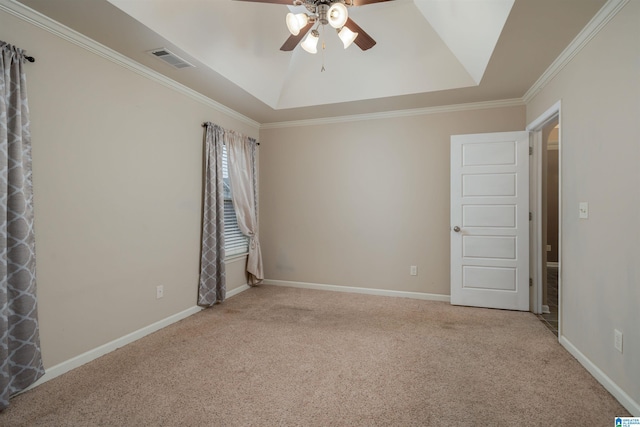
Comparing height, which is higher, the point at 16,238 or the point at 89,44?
the point at 89,44

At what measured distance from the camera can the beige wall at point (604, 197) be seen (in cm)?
188

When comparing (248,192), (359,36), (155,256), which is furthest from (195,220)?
(359,36)

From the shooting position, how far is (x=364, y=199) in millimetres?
4488

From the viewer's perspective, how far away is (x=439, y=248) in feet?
13.7

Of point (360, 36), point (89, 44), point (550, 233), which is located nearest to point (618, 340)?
point (360, 36)

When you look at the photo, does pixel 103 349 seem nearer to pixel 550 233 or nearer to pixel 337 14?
pixel 337 14

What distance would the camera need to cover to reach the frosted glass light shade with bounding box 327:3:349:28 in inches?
80.2

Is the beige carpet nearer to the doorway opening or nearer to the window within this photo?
the doorway opening

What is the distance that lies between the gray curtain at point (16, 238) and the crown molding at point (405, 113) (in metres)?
3.14

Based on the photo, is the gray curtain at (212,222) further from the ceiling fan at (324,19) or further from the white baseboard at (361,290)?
the ceiling fan at (324,19)

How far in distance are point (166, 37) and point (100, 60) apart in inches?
24.1

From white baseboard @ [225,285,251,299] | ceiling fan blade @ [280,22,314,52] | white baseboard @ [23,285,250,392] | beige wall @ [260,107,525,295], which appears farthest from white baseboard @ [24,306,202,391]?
ceiling fan blade @ [280,22,314,52]

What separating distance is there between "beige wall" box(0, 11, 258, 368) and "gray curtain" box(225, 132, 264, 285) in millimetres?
692

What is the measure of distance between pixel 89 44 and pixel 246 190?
236cm
